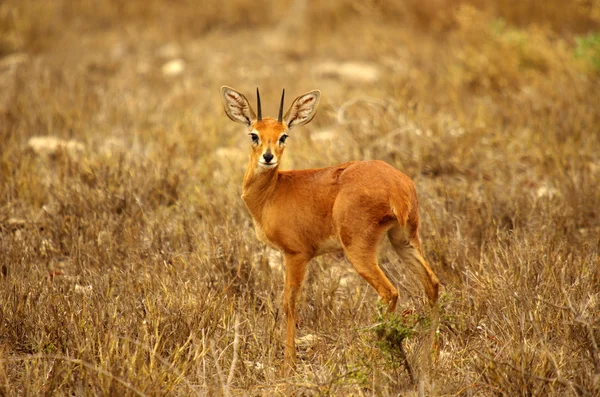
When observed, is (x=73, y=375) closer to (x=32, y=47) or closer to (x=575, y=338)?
(x=575, y=338)

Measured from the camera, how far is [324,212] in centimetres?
398

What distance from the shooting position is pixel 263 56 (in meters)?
11.3

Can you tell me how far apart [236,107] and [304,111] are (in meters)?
0.40

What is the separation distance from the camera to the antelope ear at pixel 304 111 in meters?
4.27

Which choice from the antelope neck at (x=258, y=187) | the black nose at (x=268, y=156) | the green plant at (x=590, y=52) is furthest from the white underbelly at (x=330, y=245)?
the green plant at (x=590, y=52)

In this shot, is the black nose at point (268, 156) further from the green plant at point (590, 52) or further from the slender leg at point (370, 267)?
the green plant at point (590, 52)

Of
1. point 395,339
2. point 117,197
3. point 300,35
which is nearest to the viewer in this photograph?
point 395,339

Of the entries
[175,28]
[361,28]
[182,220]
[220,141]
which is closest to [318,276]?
[182,220]

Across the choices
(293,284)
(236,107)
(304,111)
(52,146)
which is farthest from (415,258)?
(52,146)

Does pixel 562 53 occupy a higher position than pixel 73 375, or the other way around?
pixel 562 53

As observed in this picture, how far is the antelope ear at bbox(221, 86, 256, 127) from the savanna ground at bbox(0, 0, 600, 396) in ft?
2.98

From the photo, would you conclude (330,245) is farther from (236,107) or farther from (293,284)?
(236,107)

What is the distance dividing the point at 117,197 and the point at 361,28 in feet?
23.4

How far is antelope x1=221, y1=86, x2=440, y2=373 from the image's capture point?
3785mm
